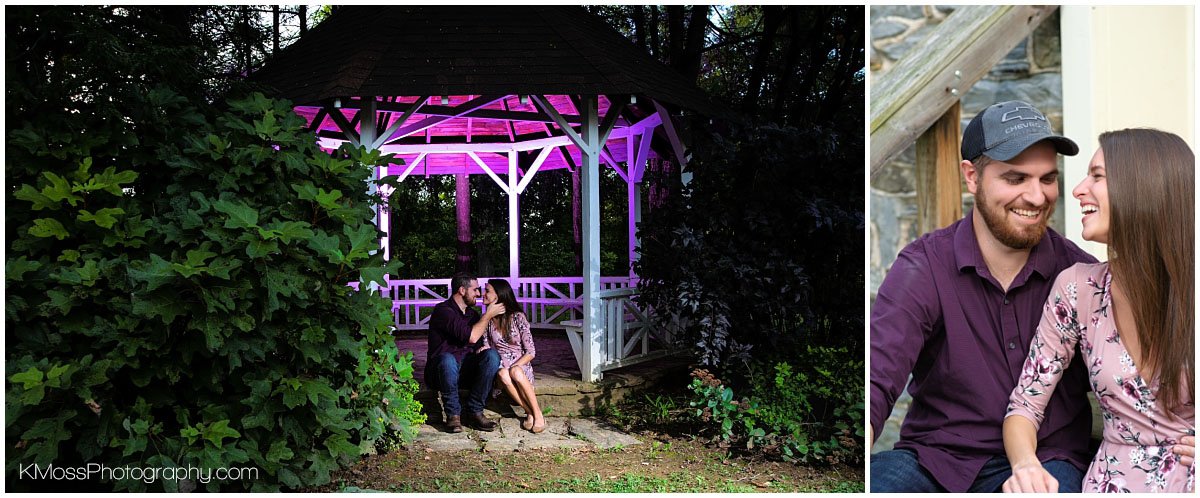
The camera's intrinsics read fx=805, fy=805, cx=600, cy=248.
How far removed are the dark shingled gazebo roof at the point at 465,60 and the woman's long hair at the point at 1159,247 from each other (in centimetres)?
416

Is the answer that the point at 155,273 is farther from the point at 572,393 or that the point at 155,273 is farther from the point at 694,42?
the point at 694,42

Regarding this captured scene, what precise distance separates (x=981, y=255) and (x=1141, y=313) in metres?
0.51

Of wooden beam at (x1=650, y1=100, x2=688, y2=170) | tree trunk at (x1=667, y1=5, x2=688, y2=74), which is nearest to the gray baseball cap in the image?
wooden beam at (x1=650, y1=100, x2=688, y2=170)

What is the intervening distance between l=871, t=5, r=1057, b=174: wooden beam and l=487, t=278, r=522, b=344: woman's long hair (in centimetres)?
367

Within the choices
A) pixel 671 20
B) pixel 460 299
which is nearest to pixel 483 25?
pixel 460 299

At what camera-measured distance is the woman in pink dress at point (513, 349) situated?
5.89 meters

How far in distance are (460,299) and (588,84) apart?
194 centimetres

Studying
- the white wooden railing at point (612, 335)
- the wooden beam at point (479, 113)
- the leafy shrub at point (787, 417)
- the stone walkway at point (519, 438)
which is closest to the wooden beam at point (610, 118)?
the wooden beam at point (479, 113)

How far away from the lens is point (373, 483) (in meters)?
4.68

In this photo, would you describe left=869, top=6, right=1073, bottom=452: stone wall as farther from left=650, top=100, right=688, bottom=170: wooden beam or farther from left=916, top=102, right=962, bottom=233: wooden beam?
left=650, top=100, right=688, bottom=170: wooden beam

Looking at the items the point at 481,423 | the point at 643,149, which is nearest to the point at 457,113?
the point at 643,149

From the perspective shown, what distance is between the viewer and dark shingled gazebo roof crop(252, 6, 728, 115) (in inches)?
245

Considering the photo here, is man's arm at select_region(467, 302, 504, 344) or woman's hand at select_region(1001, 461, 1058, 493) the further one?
man's arm at select_region(467, 302, 504, 344)

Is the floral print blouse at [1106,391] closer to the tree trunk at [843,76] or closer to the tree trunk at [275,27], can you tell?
the tree trunk at [843,76]
